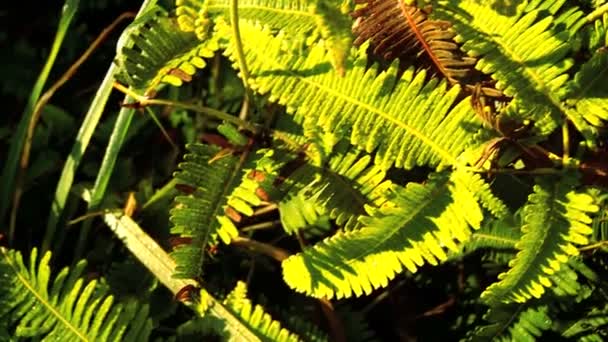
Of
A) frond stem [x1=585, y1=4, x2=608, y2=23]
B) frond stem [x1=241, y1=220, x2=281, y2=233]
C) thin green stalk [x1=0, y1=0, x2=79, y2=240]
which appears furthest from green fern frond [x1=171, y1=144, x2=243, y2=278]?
frond stem [x1=585, y1=4, x2=608, y2=23]

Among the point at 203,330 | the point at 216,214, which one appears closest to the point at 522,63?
the point at 216,214

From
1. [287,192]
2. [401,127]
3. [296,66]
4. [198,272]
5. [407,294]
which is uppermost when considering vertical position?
[296,66]

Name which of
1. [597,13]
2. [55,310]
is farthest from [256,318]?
[597,13]

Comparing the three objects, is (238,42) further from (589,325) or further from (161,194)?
(589,325)

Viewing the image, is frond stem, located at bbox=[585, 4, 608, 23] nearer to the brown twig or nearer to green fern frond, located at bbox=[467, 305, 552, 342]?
green fern frond, located at bbox=[467, 305, 552, 342]

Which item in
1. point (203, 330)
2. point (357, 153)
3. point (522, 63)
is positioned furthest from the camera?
point (203, 330)

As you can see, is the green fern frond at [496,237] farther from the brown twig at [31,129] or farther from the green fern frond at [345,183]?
the brown twig at [31,129]

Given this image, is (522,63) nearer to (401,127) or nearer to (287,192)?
(401,127)
